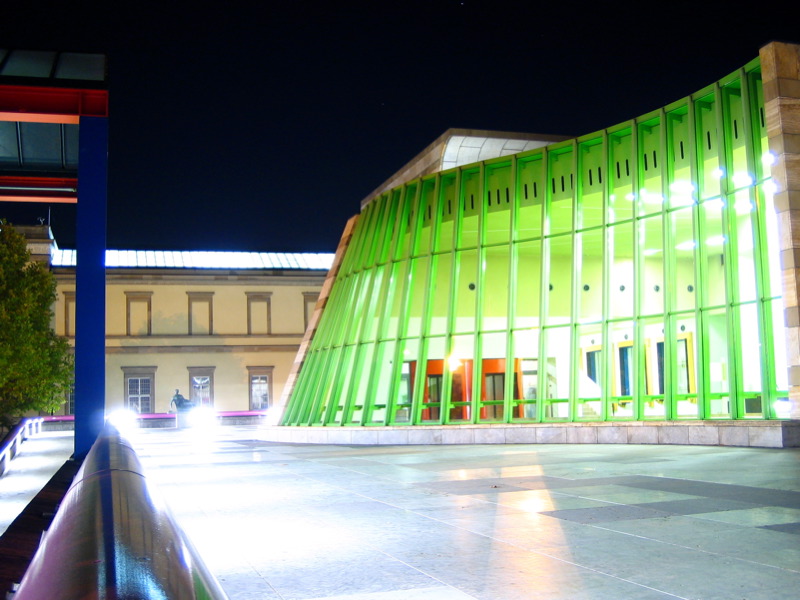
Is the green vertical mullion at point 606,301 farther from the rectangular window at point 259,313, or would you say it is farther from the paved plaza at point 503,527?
the rectangular window at point 259,313

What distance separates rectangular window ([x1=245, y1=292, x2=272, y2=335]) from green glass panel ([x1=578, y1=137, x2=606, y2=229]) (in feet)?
145

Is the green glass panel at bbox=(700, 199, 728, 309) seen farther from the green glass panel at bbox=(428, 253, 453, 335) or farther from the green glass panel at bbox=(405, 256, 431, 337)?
the green glass panel at bbox=(405, 256, 431, 337)

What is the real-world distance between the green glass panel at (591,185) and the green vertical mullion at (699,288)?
278 centimetres

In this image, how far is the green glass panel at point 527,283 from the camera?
2322 cm

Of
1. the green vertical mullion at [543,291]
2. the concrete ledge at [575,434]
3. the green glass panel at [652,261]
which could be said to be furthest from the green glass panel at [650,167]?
the concrete ledge at [575,434]

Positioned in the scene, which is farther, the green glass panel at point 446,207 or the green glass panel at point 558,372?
the green glass panel at point 446,207

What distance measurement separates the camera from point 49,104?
47.2 ft

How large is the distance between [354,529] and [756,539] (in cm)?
344

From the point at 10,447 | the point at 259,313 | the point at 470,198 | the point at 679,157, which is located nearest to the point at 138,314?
the point at 259,313

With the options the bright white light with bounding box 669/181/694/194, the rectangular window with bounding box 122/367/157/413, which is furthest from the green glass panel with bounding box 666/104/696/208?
the rectangular window with bounding box 122/367/157/413

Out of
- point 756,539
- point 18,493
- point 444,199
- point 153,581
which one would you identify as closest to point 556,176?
point 444,199

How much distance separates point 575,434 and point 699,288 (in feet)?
13.9

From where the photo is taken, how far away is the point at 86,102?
14.6 m

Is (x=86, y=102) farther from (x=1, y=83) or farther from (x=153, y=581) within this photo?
(x=153, y=581)
